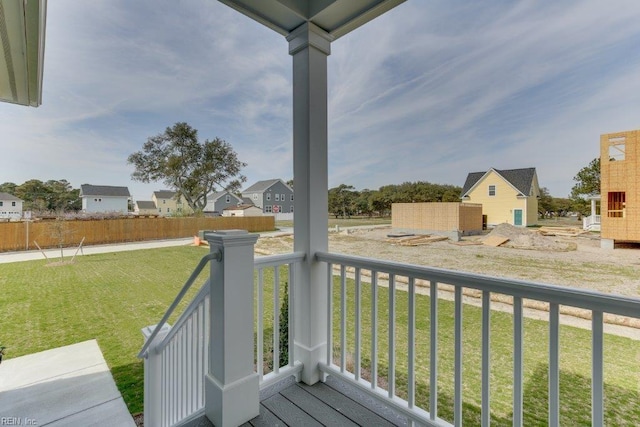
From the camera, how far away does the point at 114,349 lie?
1.71 metres

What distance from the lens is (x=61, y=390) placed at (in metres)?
1.58

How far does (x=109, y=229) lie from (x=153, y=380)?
1.01 metres

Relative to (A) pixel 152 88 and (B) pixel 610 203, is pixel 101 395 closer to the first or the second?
(A) pixel 152 88

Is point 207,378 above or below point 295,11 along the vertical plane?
below

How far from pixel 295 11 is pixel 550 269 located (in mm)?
2189

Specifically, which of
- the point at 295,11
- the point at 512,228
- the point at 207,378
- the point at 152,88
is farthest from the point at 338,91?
the point at 207,378

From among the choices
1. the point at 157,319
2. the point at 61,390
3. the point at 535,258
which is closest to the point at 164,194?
the point at 157,319

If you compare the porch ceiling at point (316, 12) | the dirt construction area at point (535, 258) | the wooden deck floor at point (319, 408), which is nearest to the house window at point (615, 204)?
the dirt construction area at point (535, 258)

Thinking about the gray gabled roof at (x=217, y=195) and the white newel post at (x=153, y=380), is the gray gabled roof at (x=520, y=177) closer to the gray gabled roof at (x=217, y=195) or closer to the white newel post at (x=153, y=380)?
the gray gabled roof at (x=217, y=195)

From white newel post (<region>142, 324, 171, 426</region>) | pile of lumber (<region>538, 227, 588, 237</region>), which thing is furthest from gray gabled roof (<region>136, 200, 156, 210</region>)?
pile of lumber (<region>538, 227, 588, 237</region>)

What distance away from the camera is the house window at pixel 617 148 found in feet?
3.73

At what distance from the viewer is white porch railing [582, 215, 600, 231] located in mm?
1198

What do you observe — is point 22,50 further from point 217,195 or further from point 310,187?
point 310,187

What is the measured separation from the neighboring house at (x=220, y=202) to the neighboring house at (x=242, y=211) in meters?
0.02
